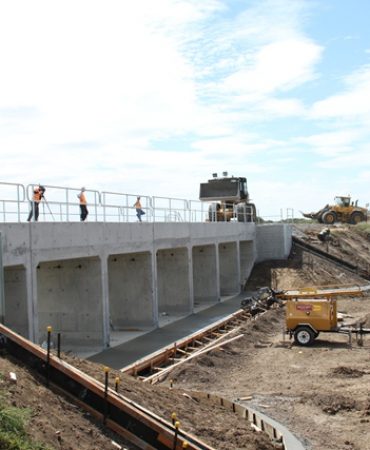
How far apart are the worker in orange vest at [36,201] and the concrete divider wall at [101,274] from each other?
447 mm

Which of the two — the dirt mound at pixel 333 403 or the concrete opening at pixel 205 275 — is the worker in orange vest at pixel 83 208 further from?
the concrete opening at pixel 205 275

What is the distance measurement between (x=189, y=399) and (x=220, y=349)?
23.6 feet

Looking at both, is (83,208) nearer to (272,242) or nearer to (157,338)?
(157,338)

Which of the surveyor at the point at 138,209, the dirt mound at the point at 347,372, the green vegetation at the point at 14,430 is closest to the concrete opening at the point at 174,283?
the surveyor at the point at 138,209

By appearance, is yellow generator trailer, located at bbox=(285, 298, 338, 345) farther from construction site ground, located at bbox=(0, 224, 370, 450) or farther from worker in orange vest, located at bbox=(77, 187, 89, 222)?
worker in orange vest, located at bbox=(77, 187, 89, 222)

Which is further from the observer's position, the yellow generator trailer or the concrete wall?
the concrete wall

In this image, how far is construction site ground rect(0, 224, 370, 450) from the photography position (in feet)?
27.9

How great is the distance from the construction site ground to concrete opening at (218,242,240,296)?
8677 millimetres

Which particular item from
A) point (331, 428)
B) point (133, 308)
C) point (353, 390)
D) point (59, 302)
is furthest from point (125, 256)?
point (331, 428)

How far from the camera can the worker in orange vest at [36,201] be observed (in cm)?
1584

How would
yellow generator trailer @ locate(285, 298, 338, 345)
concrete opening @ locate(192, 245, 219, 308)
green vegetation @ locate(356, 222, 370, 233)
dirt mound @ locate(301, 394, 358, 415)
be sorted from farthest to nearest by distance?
green vegetation @ locate(356, 222, 370, 233), concrete opening @ locate(192, 245, 219, 308), yellow generator trailer @ locate(285, 298, 338, 345), dirt mound @ locate(301, 394, 358, 415)

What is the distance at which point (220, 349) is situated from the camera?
18.8 meters

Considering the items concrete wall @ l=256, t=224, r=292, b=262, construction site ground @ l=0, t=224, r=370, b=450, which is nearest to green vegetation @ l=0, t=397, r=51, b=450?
construction site ground @ l=0, t=224, r=370, b=450

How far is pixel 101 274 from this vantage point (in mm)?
18781
